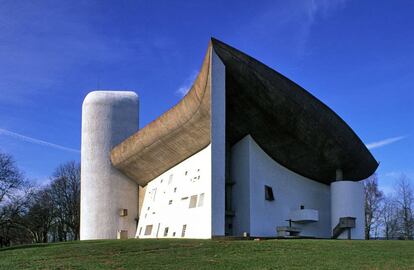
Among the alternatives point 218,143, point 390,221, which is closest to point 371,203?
point 390,221

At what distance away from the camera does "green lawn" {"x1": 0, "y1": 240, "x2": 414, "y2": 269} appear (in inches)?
637

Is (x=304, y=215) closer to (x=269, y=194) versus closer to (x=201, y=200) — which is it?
(x=269, y=194)

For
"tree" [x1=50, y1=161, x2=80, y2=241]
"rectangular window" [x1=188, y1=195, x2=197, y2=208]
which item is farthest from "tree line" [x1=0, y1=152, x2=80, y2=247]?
"rectangular window" [x1=188, y1=195, x2=197, y2=208]

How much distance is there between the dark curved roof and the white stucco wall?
0.65m

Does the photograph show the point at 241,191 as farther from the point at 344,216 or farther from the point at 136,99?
the point at 136,99

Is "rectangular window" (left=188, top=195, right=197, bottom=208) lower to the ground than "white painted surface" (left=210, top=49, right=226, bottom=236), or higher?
lower

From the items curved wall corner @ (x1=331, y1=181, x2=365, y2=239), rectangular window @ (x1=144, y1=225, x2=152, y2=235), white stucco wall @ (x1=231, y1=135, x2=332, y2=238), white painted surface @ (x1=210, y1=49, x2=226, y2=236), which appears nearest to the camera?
white painted surface @ (x1=210, y1=49, x2=226, y2=236)

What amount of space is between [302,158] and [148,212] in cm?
1324

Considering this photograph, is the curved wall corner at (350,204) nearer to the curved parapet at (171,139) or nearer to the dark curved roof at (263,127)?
the dark curved roof at (263,127)

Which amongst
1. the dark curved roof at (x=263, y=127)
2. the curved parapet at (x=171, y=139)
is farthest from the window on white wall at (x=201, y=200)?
the dark curved roof at (x=263, y=127)

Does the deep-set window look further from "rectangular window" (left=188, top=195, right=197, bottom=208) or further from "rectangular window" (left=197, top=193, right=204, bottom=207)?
"rectangular window" (left=197, top=193, right=204, bottom=207)

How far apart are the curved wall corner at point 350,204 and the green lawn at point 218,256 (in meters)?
11.7

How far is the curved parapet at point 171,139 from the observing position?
27.1 m

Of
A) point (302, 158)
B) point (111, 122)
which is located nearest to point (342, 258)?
point (302, 158)
